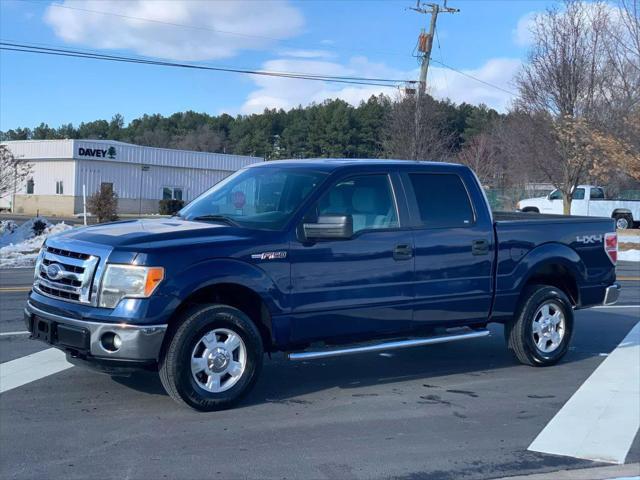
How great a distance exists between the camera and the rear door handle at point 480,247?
7375 millimetres

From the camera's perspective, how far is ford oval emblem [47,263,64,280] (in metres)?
6.05

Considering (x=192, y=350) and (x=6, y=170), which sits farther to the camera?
(x=6, y=170)

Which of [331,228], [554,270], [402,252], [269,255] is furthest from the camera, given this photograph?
[554,270]

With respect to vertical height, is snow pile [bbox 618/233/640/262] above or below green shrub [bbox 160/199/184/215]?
below

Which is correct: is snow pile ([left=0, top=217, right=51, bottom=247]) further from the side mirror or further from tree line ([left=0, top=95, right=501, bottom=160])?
the side mirror

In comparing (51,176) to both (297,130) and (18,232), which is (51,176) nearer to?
(297,130)

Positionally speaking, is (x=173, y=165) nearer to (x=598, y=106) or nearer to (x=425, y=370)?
(x=598, y=106)

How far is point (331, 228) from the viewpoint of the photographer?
6336mm

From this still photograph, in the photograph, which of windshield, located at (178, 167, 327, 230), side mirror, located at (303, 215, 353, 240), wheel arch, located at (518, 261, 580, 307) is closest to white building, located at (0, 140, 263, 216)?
windshield, located at (178, 167, 327, 230)

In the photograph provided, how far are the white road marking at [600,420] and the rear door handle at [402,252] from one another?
1815mm

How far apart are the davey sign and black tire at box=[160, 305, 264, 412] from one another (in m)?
48.7

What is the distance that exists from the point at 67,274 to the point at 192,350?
112 cm

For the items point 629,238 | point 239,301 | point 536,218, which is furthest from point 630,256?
point 239,301

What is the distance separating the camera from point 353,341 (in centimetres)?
684
